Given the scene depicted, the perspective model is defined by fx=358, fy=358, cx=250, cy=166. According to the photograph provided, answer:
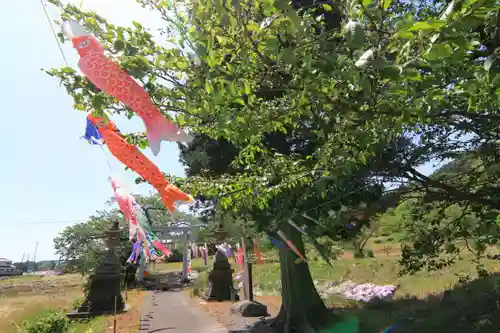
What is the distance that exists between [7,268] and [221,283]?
55685mm

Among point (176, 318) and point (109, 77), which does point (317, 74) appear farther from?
point (176, 318)

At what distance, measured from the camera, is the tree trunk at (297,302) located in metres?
11.0

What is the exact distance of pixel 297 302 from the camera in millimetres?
11445

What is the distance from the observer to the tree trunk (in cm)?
1100

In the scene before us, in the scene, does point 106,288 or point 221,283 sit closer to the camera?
point 106,288

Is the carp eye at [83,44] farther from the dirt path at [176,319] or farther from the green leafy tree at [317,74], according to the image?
the dirt path at [176,319]

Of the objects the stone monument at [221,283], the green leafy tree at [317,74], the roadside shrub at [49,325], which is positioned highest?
the green leafy tree at [317,74]

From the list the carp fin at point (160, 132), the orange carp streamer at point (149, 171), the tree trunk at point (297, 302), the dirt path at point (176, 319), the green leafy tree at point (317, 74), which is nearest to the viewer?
the green leafy tree at point (317, 74)

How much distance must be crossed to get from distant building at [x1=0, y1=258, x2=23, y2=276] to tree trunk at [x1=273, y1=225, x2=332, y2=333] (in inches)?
2318

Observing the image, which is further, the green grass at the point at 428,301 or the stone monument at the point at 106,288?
the stone monument at the point at 106,288

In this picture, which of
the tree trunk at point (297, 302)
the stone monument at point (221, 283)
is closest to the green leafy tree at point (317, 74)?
the tree trunk at point (297, 302)

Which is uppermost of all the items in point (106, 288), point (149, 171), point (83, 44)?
point (83, 44)

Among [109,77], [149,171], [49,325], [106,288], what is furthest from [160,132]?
[106,288]

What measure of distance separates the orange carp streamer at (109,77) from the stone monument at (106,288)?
1456 cm
